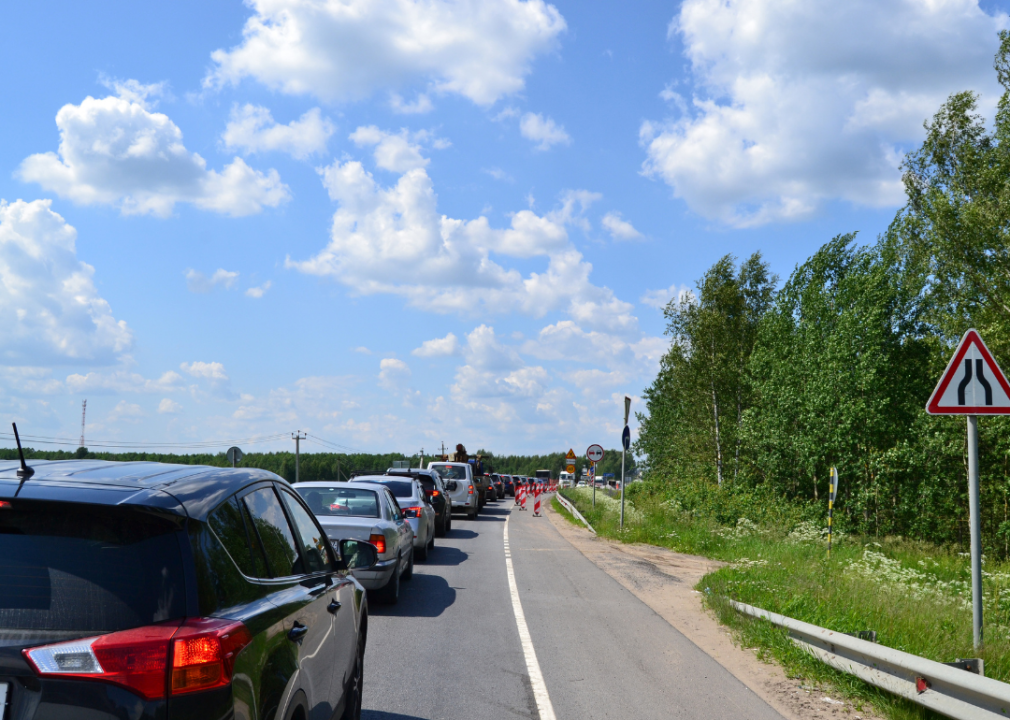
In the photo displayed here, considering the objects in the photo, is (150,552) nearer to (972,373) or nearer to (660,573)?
(972,373)

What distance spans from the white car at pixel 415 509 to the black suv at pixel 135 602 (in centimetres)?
1169

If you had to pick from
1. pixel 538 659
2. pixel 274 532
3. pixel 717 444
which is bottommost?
pixel 538 659

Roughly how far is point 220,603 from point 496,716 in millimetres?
3647

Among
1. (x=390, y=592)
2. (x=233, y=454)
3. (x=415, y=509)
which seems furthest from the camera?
(x=233, y=454)

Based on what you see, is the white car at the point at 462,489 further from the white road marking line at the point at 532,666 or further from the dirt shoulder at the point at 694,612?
the white road marking line at the point at 532,666

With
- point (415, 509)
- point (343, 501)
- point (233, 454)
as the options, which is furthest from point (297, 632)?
point (233, 454)

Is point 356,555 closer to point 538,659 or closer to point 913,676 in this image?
point 538,659

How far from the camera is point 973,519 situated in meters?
6.84

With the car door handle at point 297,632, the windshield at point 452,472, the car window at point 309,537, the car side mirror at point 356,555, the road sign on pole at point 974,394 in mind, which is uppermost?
the road sign on pole at point 974,394

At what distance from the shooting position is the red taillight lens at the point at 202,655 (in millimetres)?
2482

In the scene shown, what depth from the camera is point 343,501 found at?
1180cm

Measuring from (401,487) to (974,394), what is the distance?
1185 cm

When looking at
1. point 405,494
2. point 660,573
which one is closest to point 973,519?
point 660,573

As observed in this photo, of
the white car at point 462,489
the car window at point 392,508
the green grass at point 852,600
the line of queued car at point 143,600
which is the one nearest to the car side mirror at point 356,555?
the line of queued car at point 143,600
